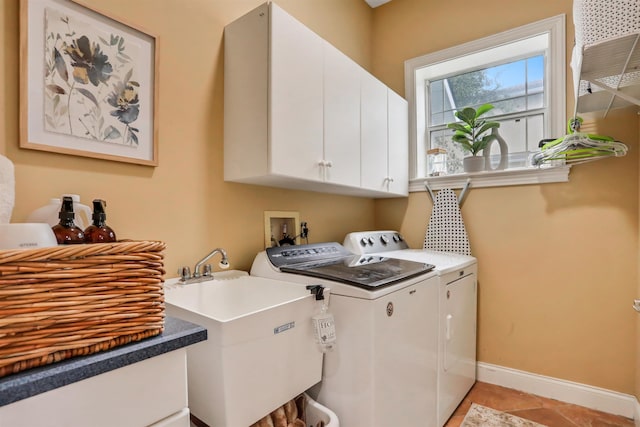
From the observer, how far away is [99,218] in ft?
3.08

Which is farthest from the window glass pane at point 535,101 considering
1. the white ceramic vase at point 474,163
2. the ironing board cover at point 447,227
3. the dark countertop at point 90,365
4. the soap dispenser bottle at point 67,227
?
the soap dispenser bottle at point 67,227

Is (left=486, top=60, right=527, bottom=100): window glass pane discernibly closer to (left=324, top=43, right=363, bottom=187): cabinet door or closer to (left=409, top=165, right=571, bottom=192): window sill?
(left=409, top=165, right=571, bottom=192): window sill

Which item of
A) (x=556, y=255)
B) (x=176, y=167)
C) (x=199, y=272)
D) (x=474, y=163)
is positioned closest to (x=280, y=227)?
(x=199, y=272)

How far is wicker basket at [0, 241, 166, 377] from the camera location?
557 mm

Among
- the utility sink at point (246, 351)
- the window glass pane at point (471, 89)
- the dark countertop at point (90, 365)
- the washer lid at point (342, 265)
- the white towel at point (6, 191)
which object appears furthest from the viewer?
the window glass pane at point (471, 89)

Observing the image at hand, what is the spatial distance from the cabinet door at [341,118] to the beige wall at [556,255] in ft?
3.21

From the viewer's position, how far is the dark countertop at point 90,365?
0.54 meters

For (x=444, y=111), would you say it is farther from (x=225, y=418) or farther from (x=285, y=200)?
(x=225, y=418)

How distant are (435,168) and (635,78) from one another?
51.1 inches

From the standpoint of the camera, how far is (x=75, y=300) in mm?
627

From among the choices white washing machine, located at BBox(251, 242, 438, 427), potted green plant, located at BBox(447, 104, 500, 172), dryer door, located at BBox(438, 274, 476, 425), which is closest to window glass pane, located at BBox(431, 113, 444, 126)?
potted green plant, located at BBox(447, 104, 500, 172)

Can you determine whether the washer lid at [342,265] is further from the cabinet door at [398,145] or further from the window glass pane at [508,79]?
the window glass pane at [508,79]

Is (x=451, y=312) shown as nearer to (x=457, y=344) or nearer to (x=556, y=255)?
(x=457, y=344)

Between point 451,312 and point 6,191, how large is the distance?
1987mm
